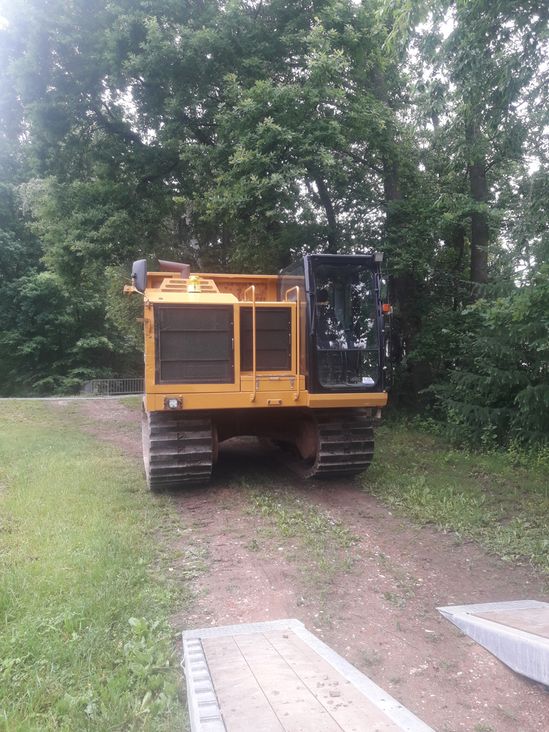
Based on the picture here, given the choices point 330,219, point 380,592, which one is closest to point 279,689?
point 380,592

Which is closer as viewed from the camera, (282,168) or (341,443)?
(341,443)

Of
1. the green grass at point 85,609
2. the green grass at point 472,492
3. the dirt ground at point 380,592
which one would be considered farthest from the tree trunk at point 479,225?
the green grass at point 85,609

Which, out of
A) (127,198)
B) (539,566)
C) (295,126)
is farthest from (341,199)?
(539,566)

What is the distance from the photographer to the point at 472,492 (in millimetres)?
7773

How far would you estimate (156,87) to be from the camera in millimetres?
13320

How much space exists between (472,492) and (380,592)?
3.44 meters

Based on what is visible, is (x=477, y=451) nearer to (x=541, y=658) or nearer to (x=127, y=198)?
(x=541, y=658)

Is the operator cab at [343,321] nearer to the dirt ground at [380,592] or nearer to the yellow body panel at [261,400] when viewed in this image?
the yellow body panel at [261,400]

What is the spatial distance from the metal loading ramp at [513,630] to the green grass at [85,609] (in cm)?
195

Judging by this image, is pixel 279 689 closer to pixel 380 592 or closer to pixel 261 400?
pixel 380 592

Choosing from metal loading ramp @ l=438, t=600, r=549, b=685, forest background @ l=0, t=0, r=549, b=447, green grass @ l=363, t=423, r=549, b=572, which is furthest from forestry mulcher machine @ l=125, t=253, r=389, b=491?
metal loading ramp @ l=438, t=600, r=549, b=685

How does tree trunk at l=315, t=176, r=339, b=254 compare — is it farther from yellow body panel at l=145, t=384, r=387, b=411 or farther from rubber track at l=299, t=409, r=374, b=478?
yellow body panel at l=145, t=384, r=387, b=411

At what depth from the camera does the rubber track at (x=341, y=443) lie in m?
7.93

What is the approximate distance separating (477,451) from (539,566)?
559 centimetres
